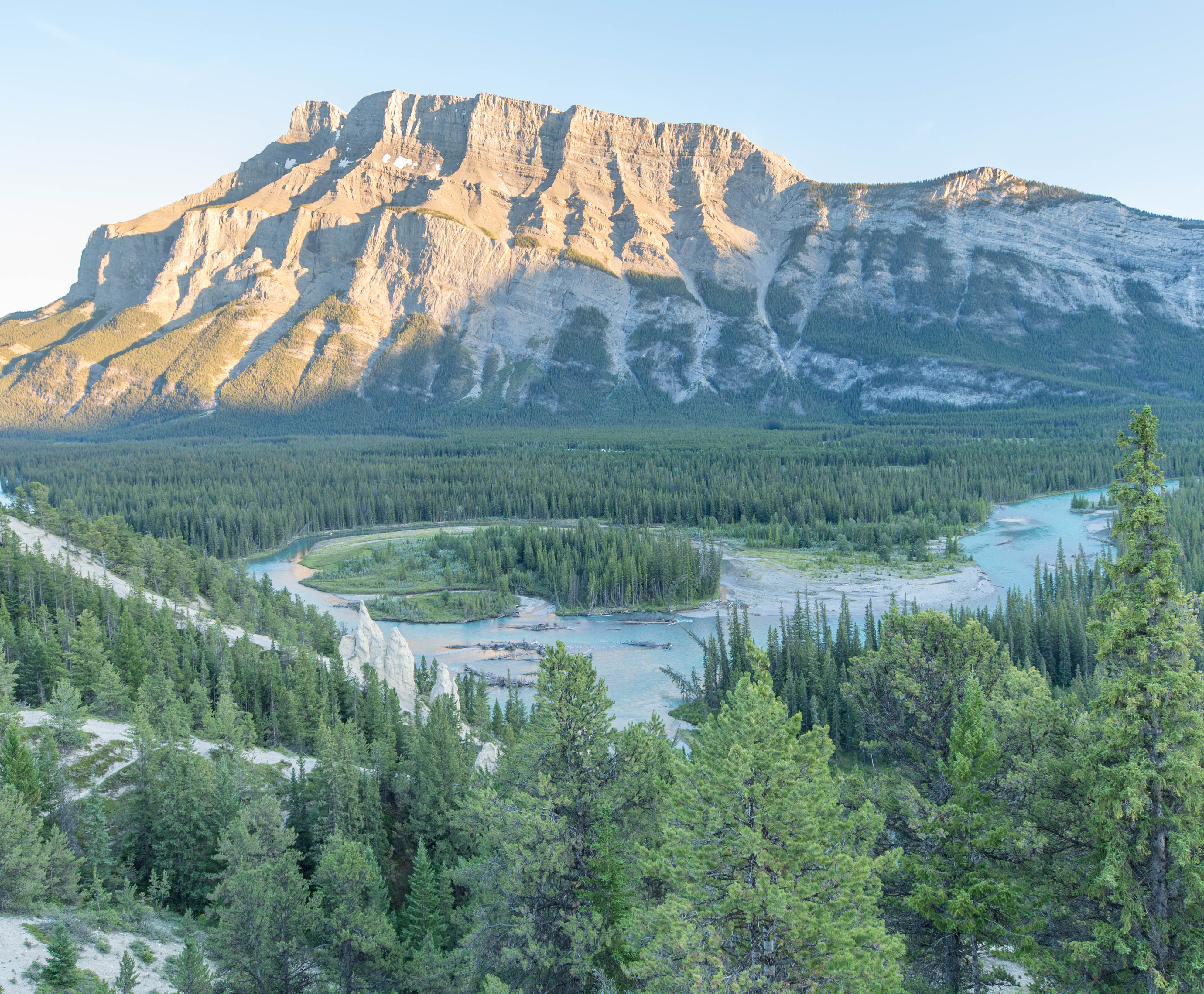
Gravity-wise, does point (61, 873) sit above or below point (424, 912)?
above

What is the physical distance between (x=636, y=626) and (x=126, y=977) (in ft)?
248

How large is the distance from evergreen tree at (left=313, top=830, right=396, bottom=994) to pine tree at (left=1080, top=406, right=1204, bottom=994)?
2197cm

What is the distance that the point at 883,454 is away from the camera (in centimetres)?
19388

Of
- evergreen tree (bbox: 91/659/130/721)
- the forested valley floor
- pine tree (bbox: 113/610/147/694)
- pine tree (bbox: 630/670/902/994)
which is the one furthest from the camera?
pine tree (bbox: 113/610/147/694)

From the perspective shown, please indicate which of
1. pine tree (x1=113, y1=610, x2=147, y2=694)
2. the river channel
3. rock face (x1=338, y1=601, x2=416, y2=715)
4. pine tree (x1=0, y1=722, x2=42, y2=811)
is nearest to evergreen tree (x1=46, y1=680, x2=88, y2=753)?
pine tree (x1=0, y1=722, x2=42, y2=811)

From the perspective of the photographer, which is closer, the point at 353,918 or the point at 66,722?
the point at 353,918

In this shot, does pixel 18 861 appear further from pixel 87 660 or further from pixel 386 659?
pixel 386 659

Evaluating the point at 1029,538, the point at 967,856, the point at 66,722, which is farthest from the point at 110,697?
the point at 1029,538

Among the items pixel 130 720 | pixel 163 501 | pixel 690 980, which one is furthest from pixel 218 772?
pixel 163 501

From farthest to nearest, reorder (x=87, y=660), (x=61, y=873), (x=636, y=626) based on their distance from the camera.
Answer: (x=636, y=626), (x=87, y=660), (x=61, y=873)

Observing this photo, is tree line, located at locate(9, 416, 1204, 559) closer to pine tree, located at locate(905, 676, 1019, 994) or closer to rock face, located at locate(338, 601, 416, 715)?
rock face, located at locate(338, 601, 416, 715)

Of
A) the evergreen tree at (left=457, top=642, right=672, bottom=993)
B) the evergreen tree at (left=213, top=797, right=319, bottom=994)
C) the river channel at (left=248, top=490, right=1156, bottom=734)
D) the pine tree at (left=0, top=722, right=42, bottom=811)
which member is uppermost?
the evergreen tree at (left=457, top=642, right=672, bottom=993)

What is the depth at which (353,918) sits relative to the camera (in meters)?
28.3

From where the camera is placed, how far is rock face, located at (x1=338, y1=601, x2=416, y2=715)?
60656 millimetres
